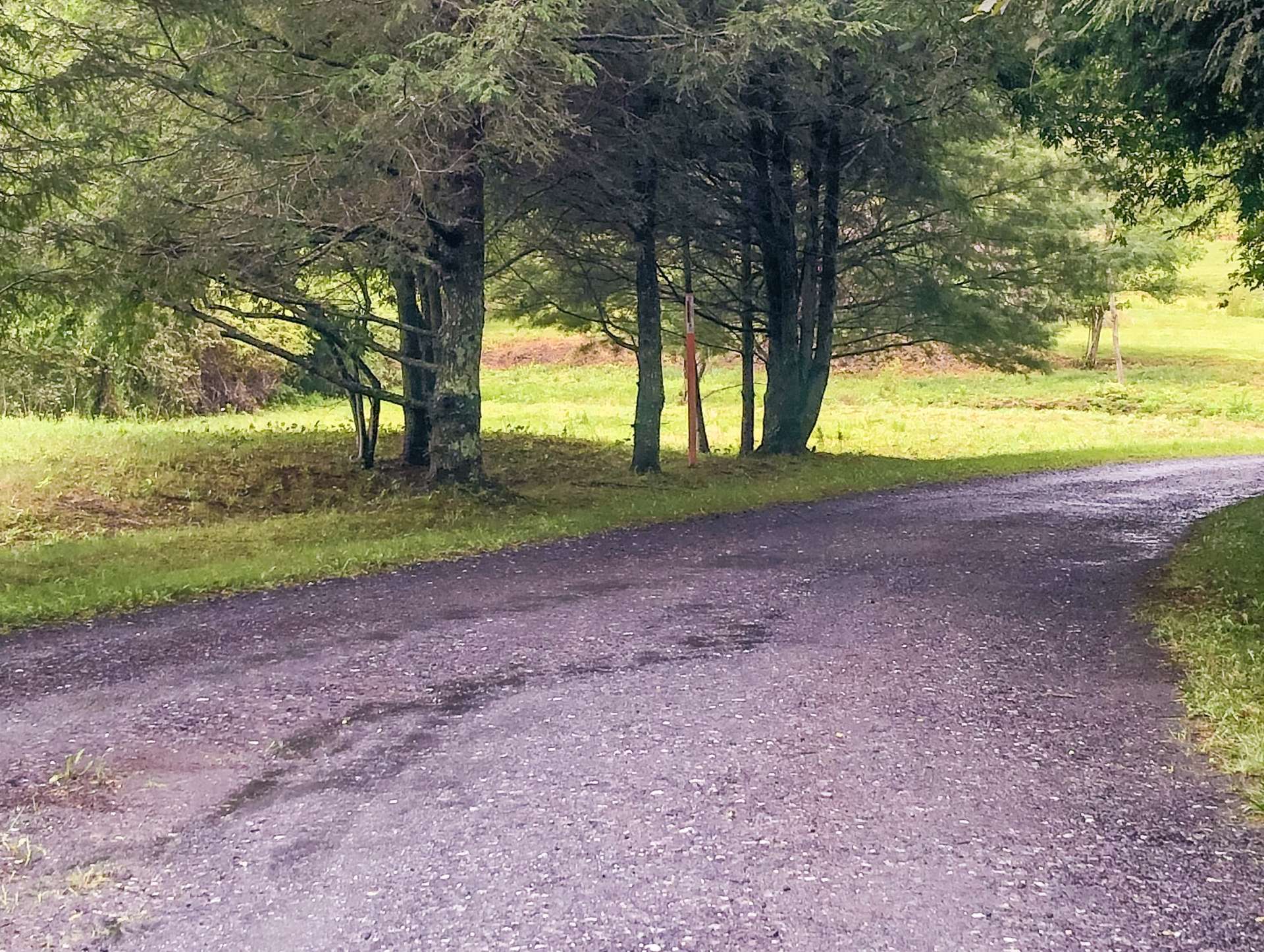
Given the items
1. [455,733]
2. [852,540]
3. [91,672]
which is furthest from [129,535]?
[455,733]

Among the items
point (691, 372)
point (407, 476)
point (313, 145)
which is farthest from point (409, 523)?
point (691, 372)

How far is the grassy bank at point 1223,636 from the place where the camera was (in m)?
5.42

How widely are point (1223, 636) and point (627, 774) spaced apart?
13.8ft

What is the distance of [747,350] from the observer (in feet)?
66.8

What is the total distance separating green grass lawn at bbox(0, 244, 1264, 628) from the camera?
34.5 feet

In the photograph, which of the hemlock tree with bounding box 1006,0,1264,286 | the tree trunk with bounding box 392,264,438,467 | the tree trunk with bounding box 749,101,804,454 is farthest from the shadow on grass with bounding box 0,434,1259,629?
the hemlock tree with bounding box 1006,0,1264,286

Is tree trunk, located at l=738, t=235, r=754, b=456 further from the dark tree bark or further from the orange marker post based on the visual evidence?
the orange marker post

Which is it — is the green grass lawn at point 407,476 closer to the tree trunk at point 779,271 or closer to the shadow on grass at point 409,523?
the shadow on grass at point 409,523

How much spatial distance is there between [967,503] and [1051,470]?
6012 mm

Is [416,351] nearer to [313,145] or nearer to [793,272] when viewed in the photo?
[793,272]

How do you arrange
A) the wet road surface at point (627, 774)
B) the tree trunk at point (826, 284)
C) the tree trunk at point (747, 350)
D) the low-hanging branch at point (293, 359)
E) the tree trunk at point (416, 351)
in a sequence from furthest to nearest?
the tree trunk at point (747, 350), the tree trunk at point (826, 284), the tree trunk at point (416, 351), the low-hanging branch at point (293, 359), the wet road surface at point (627, 774)

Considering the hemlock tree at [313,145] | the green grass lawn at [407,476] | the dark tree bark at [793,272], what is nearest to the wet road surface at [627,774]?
the green grass lawn at [407,476]

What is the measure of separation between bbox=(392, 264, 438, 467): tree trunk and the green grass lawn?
3.25ft

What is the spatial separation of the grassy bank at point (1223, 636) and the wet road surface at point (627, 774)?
18cm
